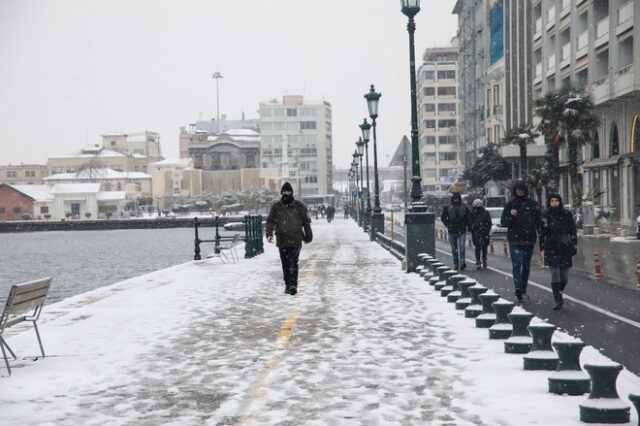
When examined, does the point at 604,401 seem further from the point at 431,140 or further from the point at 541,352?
the point at 431,140

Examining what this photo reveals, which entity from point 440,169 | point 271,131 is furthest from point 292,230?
point 271,131

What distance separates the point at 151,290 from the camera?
15.9 metres

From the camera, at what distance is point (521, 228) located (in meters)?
12.8

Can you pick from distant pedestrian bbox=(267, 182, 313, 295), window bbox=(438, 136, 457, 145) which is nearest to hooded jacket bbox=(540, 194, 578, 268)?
distant pedestrian bbox=(267, 182, 313, 295)

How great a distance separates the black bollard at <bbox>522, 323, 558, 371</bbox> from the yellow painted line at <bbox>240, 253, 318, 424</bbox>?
243 centimetres

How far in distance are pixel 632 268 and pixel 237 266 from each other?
33.7 ft

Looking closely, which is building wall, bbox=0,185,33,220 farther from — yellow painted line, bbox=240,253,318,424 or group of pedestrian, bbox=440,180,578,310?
group of pedestrian, bbox=440,180,578,310

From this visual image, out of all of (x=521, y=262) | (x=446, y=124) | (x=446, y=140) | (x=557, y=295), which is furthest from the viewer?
(x=446, y=140)

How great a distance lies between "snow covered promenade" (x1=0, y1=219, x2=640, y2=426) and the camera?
6.06m

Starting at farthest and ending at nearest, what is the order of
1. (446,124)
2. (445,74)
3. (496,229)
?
(446,124) → (445,74) → (496,229)

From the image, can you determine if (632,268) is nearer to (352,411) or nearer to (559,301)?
(559,301)

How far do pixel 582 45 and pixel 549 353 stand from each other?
41856 millimetres

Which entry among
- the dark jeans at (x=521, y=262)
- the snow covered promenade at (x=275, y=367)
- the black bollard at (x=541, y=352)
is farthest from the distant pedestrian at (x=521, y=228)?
the black bollard at (x=541, y=352)

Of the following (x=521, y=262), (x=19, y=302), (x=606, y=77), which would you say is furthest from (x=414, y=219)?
(x=606, y=77)
